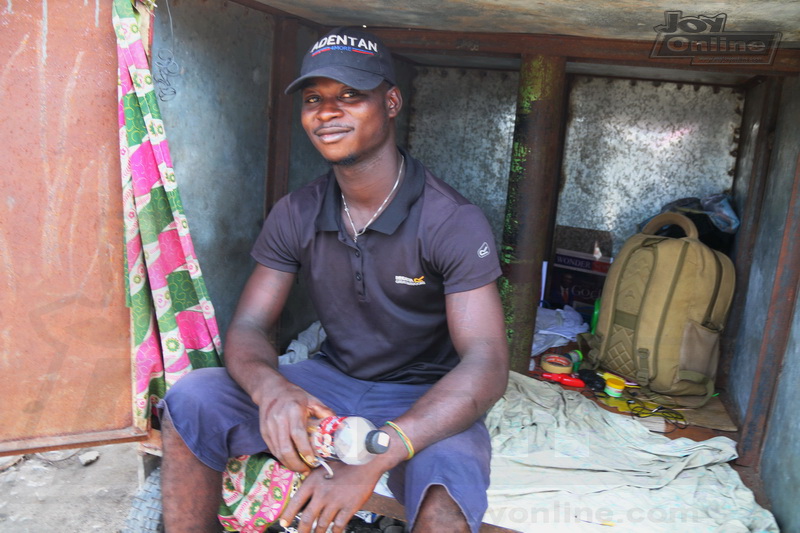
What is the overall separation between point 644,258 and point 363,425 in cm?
251

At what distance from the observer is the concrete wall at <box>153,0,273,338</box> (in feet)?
8.97

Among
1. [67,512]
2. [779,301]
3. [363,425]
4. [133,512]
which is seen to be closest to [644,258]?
[779,301]

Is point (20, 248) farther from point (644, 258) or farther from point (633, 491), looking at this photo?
point (644, 258)

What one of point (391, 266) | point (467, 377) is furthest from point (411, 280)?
point (467, 377)

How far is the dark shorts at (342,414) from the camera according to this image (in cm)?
185

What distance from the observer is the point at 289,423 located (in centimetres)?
196

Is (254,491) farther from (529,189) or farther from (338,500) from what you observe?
(529,189)

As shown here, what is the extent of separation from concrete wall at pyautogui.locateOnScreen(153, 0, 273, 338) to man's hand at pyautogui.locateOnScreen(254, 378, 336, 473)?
4.10 feet

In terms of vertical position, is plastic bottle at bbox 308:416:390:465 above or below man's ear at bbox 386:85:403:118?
below

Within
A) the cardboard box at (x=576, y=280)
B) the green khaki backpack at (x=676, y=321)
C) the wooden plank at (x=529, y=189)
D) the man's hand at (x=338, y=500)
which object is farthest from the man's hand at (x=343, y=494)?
the cardboard box at (x=576, y=280)

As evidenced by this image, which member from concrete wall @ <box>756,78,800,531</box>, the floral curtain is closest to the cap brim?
the floral curtain

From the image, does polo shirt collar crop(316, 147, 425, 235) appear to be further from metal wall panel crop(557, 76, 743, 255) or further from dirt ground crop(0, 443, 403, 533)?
metal wall panel crop(557, 76, 743, 255)

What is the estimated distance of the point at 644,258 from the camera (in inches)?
151

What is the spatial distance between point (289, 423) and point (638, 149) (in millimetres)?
3967
